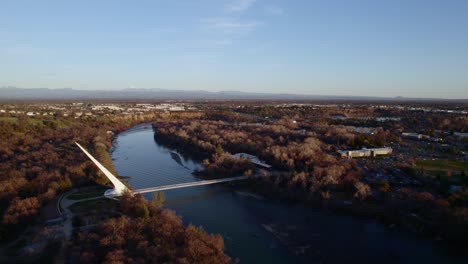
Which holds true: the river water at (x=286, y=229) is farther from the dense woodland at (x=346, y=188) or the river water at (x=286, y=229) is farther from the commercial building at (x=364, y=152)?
the commercial building at (x=364, y=152)

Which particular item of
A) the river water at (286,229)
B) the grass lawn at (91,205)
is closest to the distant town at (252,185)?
the grass lawn at (91,205)

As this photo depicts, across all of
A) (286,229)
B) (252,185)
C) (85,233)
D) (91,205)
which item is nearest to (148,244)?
(85,233)

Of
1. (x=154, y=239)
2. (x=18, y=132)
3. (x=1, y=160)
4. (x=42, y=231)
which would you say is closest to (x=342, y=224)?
(x=154, y=239)

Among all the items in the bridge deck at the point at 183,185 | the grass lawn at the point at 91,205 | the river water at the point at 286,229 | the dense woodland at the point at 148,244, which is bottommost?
the river water at the point at 286,229

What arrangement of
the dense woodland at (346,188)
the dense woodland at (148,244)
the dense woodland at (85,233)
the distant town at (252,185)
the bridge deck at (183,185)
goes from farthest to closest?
the bridge deck at (183,185) → the dense woodland at (346,188) → the distant town at (252,185) → the dense woodland at (85,233) → the dense woodland at (148,244)

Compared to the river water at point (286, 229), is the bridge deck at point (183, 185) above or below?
above

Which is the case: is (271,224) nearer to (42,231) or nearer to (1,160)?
(42,231)
